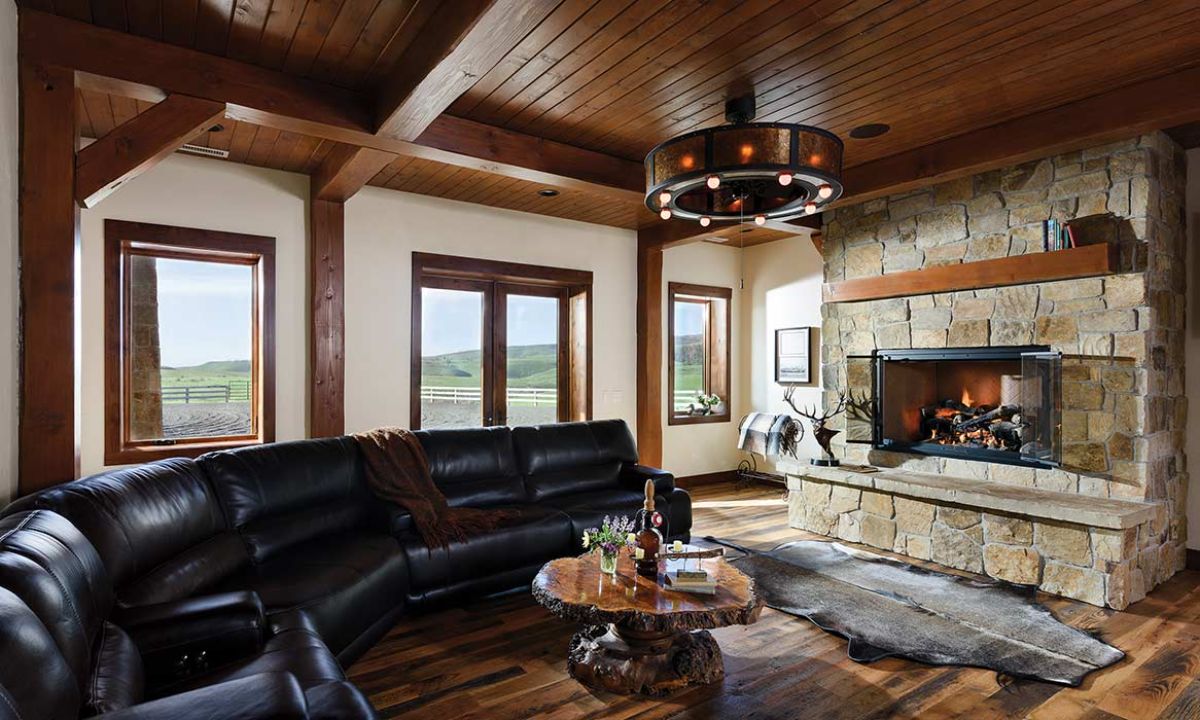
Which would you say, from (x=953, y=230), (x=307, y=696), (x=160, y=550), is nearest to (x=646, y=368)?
(x=953, y=230)

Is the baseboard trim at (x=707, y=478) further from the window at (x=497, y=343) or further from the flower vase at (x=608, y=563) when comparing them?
the flower vase at (x=608, y=563)

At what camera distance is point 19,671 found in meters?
1.16

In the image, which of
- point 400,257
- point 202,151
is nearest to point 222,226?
point 202,151

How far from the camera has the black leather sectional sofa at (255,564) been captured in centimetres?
143

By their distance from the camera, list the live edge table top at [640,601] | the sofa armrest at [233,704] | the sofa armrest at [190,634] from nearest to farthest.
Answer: the sofa armrest at [233,704] → the sofa armrest at [190,634] → the live edge table top at [640,601]

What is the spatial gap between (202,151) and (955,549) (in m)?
5.71

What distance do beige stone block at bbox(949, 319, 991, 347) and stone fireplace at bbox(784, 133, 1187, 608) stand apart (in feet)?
0.03

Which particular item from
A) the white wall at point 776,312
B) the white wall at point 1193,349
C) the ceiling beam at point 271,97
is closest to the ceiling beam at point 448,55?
the ceiling beam at point 271,97

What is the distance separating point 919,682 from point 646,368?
427 centimetres

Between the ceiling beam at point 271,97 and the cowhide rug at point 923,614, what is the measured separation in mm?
2955

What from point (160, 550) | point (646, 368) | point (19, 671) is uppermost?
point (646, 368)

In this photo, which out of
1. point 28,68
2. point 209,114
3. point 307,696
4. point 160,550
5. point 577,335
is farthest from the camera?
point 577,335

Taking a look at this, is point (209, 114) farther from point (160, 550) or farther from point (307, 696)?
point (307, 696)

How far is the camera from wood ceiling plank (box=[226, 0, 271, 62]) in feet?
8.72
